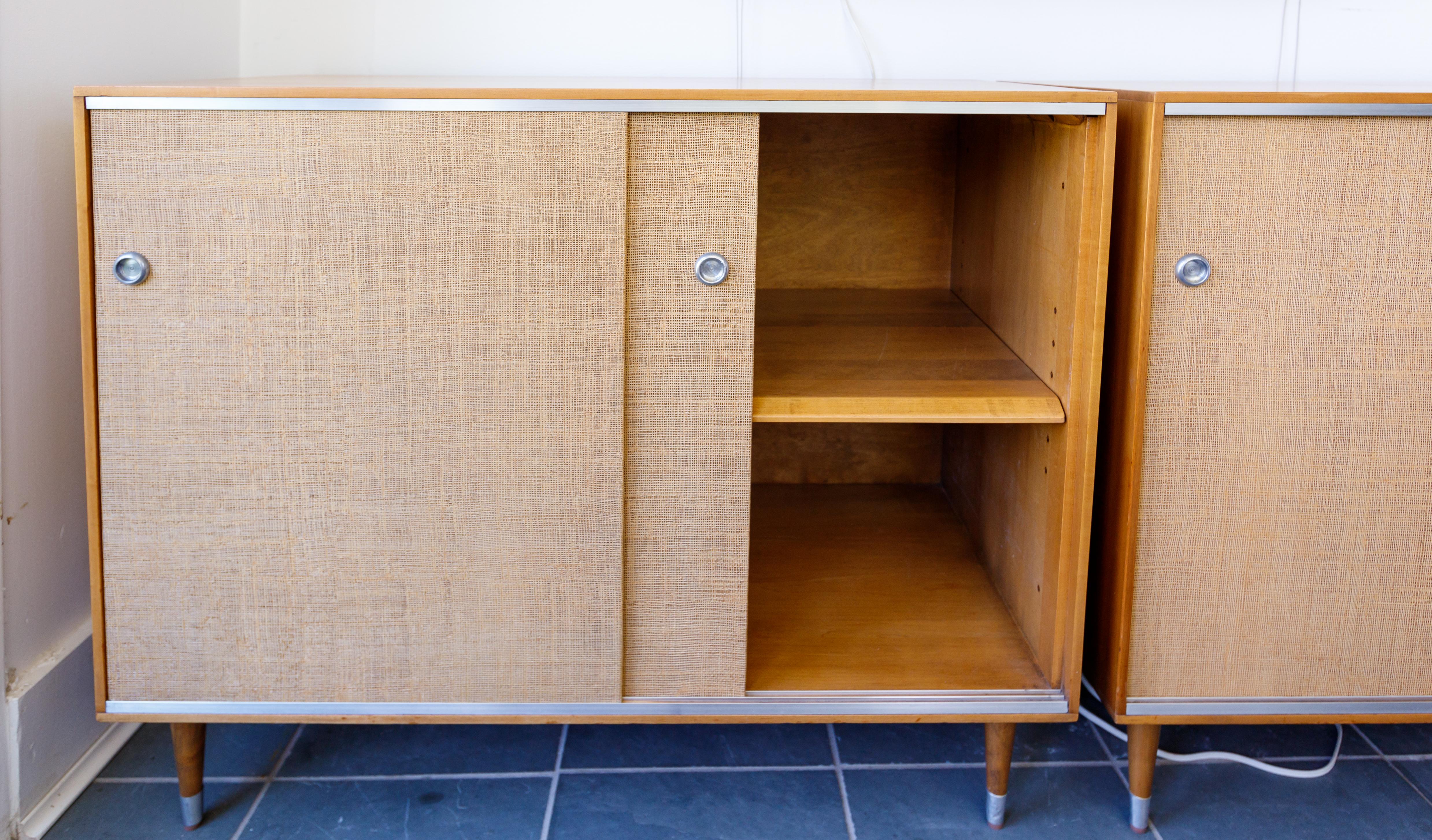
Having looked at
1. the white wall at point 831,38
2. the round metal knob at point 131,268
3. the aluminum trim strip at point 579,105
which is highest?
the white wall at point 831,38

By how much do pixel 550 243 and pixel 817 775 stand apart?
70cm

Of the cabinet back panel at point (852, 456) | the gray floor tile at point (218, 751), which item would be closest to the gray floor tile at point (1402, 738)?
the cabinet back panel at point (852, 456)

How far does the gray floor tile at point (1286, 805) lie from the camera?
1275mm

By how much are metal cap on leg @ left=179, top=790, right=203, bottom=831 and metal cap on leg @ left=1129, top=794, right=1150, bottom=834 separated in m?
0.97

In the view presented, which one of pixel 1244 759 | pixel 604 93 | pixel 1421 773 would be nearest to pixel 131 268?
pixel 604 93

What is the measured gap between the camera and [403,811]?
51.1 inches

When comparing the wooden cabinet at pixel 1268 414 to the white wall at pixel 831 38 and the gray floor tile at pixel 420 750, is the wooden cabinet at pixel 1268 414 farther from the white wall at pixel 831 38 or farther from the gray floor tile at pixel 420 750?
the gray floor tile at pixel 420 750

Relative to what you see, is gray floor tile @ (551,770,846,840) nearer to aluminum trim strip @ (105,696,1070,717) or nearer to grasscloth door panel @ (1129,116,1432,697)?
aluminum trim strip @ (105,696,1070,717)

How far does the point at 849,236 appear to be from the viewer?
169 cm

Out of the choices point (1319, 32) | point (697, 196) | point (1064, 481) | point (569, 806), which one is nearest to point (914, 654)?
point (1064, 481)

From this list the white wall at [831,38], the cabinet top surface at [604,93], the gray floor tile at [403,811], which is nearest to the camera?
the cabinet top surface at [604,93]

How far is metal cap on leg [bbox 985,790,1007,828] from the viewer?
126cm

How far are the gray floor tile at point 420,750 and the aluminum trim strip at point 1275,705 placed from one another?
67 cm

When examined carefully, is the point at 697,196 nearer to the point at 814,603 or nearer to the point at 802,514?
the point at 814,603
